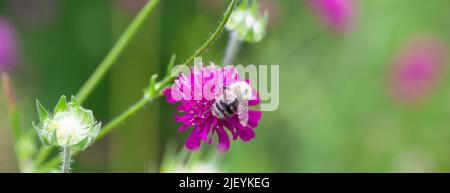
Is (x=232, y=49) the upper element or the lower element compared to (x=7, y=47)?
lower

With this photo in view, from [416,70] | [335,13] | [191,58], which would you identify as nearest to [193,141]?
[191,58]

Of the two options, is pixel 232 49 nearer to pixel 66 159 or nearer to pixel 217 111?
pixel 217 111

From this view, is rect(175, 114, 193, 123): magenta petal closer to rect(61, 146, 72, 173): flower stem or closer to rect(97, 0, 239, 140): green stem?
rect(97, 0, 239, 140): green stem

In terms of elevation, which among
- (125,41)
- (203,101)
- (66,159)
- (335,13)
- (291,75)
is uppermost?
(335,13)

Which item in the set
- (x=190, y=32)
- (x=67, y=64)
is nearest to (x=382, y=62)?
(x=190, y=32)

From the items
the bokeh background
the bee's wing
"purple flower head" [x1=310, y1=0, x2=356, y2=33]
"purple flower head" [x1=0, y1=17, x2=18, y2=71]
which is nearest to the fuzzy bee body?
the bee's wing

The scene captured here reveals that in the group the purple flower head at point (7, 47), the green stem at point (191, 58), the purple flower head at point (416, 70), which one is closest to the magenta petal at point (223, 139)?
the green stem at point (191, 58)

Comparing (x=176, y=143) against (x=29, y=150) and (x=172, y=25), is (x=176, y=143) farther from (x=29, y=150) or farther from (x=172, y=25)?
(x=29, y=150)

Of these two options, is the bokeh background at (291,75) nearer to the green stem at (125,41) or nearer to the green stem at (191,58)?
the green stem at (125,41)
